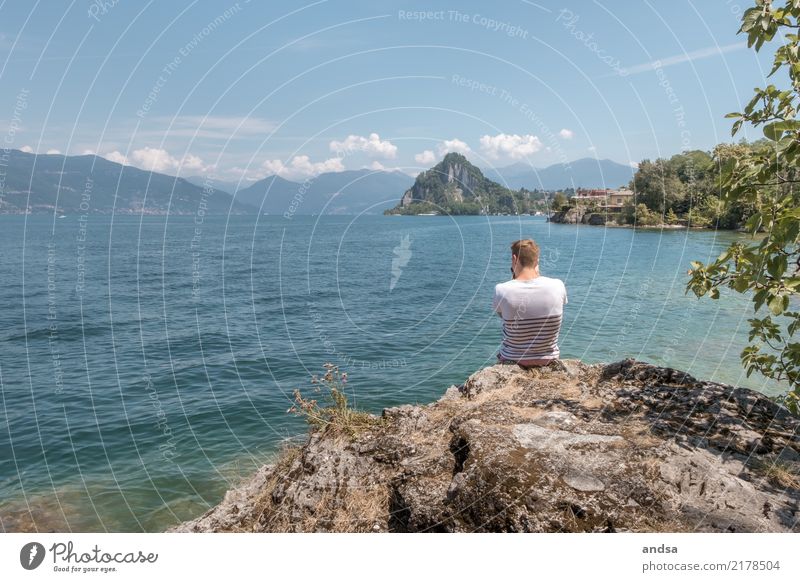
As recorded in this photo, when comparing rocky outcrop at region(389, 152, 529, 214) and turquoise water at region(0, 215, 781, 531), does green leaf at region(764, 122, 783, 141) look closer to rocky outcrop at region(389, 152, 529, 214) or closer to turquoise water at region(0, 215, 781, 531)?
turquoise water at region(0, 215, 781, 531)

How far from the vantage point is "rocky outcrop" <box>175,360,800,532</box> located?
13.7 ft

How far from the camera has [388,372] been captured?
59.5 ft

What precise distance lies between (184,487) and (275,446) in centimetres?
225

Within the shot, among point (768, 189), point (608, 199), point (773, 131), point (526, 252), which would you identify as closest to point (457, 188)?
point (526, 252)

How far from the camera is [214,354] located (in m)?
21.4

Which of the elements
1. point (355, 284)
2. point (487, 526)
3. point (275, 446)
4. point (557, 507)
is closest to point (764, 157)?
point (557, 507)

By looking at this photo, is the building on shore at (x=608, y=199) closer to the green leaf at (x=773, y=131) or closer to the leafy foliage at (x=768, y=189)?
the leafy foliage at (x=768, y=189)

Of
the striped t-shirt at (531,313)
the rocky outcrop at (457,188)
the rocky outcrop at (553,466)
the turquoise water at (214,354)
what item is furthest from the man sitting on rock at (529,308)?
the rocky outcrop at (457,188)

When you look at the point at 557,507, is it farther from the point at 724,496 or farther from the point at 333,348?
the point at 333,348

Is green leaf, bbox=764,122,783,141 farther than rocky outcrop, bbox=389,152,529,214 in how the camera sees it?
No

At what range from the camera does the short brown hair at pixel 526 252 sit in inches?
290

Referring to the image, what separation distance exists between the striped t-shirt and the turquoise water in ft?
24.2

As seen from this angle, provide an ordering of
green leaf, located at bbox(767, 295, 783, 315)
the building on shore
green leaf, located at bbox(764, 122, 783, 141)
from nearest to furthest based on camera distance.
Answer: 1. green leaf, located at bbox(764, 122, 783, 141)
2. green leaf, located at bbox(767, 295, 783, 315)
3. the building on shore

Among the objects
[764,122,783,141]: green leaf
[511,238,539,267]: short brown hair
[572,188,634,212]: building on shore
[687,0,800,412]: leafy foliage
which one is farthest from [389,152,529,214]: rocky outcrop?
[572,188,634,212]: building on shore
